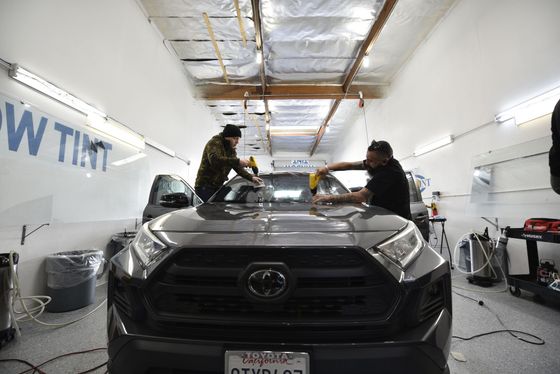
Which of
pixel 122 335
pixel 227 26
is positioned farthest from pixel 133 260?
pixel 227 26

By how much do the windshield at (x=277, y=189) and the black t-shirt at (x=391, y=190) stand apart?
0.74 feet

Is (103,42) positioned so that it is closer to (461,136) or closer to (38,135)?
(38,135)

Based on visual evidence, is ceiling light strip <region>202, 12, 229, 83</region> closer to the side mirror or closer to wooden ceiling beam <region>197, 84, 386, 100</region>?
wooden ceiling beam <region>197, 84, 386, 100</region>

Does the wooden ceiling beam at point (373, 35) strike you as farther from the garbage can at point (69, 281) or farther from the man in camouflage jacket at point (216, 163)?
the garbage can at point (69, 281)

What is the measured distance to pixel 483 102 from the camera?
11.7 feet

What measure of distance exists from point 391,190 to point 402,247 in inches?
43.2

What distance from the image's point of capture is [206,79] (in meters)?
6.19

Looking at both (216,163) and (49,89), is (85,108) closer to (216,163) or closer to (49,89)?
(49,89)

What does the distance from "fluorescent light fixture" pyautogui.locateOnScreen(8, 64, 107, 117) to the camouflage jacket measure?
154 centimetres

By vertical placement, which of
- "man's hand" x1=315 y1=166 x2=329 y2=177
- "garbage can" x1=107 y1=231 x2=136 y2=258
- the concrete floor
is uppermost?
"man's hand" x1=315 y1=166 x2=329 y2=177

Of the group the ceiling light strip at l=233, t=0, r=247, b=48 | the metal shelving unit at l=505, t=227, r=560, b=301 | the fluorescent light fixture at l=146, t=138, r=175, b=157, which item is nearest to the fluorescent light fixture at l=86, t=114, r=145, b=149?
the fluorescent light fixture at l=146, t=138, r=175, b=157

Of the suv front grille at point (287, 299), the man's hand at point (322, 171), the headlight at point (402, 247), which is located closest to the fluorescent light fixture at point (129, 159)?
the man's hand at point (322, 171)

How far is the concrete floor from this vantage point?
1.47 m

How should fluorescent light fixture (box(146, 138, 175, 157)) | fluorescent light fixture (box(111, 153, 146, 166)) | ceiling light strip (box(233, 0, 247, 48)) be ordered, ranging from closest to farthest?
fluorescent light fixture (box(111, 153, 146, 166)) → ceiling light strip (box(233, 0, 247, 48)) → fluorescent light fixture (box(146, 138, 175, 157))
